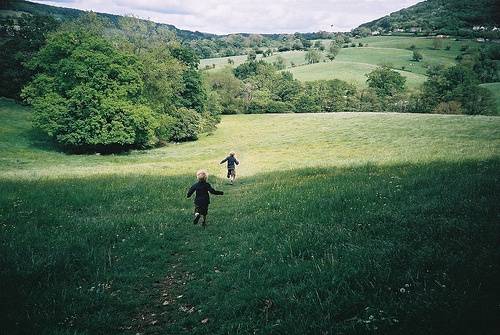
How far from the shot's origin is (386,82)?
11275 centimetres

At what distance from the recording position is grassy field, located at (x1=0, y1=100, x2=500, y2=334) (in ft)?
17.5

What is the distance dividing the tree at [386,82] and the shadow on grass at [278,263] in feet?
346

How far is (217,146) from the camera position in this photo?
54.5m

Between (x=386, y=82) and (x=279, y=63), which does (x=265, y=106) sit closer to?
(x=386, y=82)

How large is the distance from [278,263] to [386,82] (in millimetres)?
118471

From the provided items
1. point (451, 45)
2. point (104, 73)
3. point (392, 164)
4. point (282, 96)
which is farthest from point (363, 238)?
point (451, 45)

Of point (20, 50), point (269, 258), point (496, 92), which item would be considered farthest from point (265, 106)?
point (269, 258)

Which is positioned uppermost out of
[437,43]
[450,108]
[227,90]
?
[437,43]

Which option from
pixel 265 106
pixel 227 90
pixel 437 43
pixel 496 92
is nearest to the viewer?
pixel 496 92

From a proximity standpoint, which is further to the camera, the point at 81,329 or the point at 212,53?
the point at 212,53

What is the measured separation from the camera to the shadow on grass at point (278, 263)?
5254 mm

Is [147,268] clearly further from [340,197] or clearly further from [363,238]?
[340,197]

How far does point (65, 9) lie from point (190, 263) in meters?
234

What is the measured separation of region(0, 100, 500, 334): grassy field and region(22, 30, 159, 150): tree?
27.9 meters
